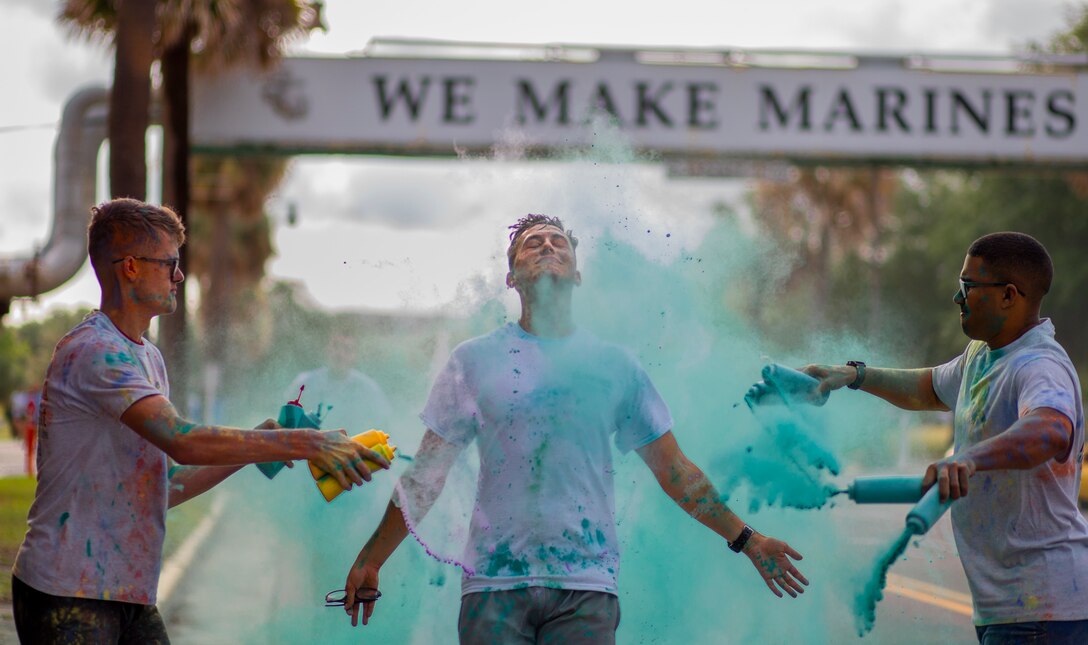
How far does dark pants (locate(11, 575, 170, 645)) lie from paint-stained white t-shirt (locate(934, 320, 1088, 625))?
7.82ft

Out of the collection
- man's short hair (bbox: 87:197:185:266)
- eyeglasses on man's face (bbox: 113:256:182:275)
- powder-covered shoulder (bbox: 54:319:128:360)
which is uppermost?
man's short hair (bbox: 87:197:185:266)

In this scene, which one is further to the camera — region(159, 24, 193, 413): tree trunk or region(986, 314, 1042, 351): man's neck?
region(159, 24, 193, 413): tree trunk

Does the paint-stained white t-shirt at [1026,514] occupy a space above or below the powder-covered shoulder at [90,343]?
below

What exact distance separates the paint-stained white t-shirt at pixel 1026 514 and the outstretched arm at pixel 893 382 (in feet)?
1.69

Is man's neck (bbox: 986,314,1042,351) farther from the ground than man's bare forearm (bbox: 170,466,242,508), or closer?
farther from the ground

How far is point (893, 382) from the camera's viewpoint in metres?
4.44

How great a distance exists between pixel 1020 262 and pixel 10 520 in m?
11.1

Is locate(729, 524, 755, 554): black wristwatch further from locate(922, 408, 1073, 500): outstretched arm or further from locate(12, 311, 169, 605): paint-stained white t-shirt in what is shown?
locate(12, 311, 169, 605): paint-stained white t-shirt

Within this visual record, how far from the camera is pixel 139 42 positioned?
1324 centimetres

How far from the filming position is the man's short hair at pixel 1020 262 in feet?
12.7

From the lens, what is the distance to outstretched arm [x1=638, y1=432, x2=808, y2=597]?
12.7 ft

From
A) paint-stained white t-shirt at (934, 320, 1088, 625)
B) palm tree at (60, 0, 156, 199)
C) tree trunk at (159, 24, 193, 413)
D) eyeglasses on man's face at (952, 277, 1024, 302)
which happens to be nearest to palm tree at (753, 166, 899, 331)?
tree trunk at (159, 24, 193, 413)

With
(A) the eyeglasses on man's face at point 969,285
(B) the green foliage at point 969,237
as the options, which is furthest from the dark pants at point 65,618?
→ (B) the green foliage at point 969,237

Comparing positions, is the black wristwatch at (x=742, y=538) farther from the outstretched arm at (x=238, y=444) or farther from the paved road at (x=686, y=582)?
the outstretched arm at (x=238, y=444)
